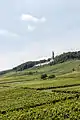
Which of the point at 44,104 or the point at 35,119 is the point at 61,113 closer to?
the point at 35,119

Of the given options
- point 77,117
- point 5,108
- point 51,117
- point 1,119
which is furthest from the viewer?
point 5,108

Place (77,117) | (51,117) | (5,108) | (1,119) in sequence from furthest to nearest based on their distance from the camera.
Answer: (5,108), (1,119), (51,117), (77,117)

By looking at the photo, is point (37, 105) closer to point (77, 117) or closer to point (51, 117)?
point (51, 117)

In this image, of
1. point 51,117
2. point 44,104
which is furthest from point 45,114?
point 44,104

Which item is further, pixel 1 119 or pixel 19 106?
pixel 19 106

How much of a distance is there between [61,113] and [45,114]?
10.5 feet

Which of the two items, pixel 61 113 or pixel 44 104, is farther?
pixel 44 104

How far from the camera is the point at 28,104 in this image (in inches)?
2665

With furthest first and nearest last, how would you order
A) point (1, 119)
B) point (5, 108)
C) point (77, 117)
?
1. point (5, 108)
2. point (1, 119)
3. point (77, 117)

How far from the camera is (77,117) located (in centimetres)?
4678

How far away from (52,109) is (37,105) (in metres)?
10.8

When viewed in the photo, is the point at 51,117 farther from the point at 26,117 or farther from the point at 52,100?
the point at 52,100

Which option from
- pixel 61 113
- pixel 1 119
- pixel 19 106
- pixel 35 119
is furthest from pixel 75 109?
pixel 19 106

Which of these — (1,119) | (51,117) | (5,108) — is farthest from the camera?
(5,108)
